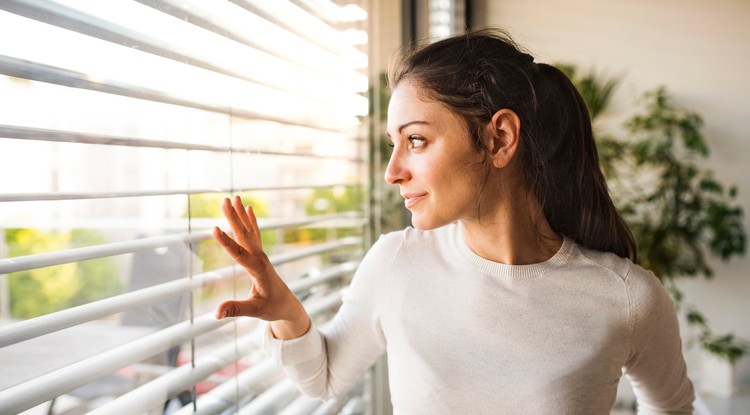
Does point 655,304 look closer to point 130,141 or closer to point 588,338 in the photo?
point 588,338

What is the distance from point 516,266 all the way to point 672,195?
8.69ft


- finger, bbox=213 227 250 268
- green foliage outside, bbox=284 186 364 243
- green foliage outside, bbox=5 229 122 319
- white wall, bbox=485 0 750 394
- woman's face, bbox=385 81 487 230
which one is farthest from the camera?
white wall, bbox=485 0 750 394

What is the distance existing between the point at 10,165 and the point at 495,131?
720 mm

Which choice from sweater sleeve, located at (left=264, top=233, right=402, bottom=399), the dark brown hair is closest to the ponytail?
the dark brown hair

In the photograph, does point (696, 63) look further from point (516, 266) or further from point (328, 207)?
point (516, 266)

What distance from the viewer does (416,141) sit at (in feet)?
3.35

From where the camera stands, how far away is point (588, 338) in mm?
1061

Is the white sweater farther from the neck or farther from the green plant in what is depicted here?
the green plant

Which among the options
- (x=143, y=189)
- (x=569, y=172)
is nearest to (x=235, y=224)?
(x=143, y=189)

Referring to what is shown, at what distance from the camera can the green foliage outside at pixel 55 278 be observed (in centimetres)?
61

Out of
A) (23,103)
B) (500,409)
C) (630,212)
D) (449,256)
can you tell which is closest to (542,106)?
(449,256)

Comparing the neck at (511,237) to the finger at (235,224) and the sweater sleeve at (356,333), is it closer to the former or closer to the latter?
the sweater sleeve at (356,333)

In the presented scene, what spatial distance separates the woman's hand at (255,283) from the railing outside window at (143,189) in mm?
85

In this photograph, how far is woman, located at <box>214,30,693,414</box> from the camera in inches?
40.4
